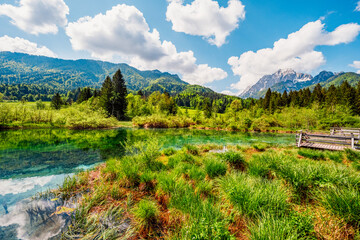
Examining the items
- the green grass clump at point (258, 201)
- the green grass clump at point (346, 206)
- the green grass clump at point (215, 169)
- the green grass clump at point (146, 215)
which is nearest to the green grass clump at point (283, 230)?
the green grass clump at point (258, 201)

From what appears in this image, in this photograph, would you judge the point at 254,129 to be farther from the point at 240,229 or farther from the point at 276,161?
the point at 240,229

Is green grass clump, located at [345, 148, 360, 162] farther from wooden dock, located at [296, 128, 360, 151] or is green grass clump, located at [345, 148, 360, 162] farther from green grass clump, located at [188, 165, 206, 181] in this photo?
green grass clump, located at [188, 165, 206, 181]

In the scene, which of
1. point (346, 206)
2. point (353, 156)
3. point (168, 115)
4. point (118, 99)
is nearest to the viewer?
point (346, 206)

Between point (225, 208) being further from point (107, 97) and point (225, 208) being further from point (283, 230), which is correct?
point (107, 97)

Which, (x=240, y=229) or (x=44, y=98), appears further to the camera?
(x=44, y=98)

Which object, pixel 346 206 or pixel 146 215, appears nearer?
pixel 346 206

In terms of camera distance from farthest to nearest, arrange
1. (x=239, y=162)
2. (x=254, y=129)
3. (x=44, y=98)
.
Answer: (x=44, y=98) → (x=254, y=129) → (x=239, y=162)

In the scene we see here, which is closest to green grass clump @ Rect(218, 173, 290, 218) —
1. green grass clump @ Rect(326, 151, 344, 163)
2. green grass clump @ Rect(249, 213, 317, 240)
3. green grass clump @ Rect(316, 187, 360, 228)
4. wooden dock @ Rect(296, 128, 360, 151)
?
green grass clump @ Rect(249, 213, 317, 240)

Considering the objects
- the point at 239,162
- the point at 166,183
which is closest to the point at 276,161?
the point at 239,162

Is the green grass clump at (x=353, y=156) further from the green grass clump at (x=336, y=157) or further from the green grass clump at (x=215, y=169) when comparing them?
the green grass clump at (x=215, y=169)

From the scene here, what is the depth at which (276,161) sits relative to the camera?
6.55 meters

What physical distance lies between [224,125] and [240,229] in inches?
1853

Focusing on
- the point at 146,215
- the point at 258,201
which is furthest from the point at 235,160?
the point at 146,215

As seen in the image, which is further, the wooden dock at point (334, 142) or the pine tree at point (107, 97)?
the pine tree at point (107, 97)
